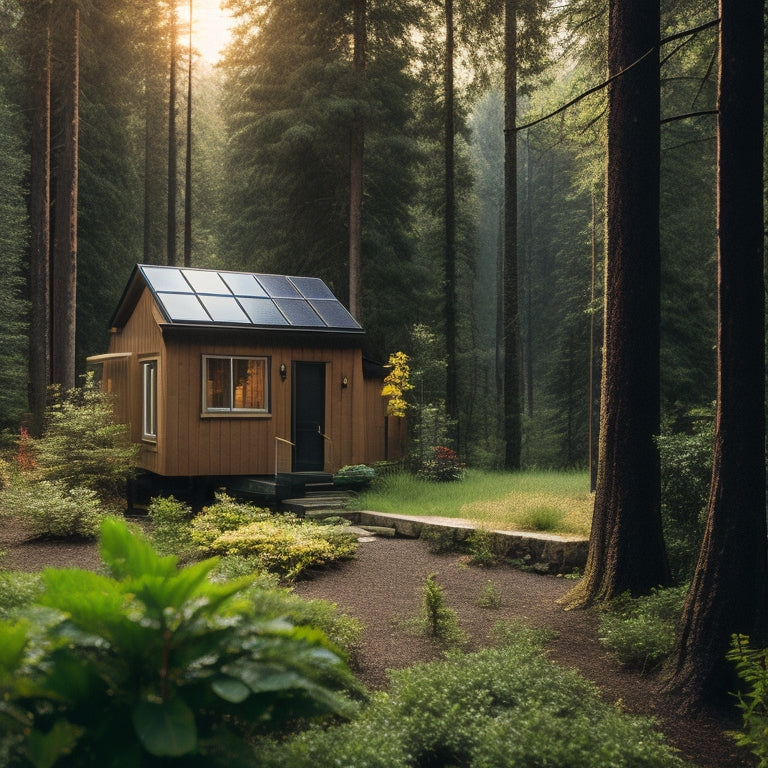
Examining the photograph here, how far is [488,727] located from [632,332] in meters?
3.84

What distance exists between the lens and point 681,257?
54.5 feet

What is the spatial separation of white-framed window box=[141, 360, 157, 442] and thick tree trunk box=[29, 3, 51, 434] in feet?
19.3

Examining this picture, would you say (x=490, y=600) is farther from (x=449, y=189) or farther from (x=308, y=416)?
(x=449, y=189)

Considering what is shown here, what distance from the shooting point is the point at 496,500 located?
11477mm

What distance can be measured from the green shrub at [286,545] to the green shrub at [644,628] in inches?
122

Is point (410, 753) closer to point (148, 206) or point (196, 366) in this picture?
point (196, 366)

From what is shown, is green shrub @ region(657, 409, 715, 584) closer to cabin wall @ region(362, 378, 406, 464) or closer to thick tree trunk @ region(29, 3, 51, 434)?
cabin wall @ region(362, 378, 406, 464)

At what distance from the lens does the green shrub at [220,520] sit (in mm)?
8461

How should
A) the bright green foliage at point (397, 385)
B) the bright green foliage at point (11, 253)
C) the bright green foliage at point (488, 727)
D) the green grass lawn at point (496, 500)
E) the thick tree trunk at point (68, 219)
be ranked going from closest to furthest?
1. the bright green foliage at point (488, 727)
2. the green grass lawn at point (496, 500)
3. the bright green foliage at point (397, 385)
4. the thick tree trunk at point (68, 219)
5. the bright green foliage at point (11, 253)

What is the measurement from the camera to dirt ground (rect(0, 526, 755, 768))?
4465mm

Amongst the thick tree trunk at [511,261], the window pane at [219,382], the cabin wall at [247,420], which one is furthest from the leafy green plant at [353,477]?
the thick tree trunk at [511,261]

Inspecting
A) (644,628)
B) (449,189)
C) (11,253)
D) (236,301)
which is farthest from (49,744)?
(11,253)

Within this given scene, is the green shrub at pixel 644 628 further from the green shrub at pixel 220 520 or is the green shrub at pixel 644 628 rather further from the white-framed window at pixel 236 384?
the white-framed window at pixel 236 384

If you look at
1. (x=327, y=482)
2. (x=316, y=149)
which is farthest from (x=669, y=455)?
(x=316, y=149)
